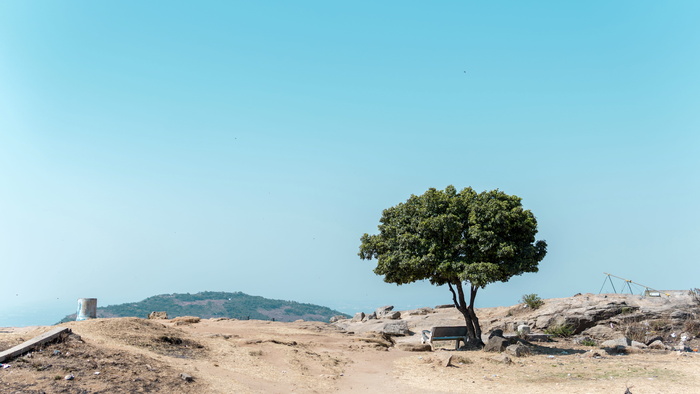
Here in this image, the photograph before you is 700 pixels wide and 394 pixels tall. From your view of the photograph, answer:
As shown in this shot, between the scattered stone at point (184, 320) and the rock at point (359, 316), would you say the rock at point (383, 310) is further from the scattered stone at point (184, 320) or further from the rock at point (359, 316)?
the scattered stone at point (184, 320)

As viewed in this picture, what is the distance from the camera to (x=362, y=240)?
984 inches

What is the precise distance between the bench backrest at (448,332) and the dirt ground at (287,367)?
202 centimetres

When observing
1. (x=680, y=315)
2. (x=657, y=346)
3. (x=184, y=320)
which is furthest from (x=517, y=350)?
(x=184, y=320)

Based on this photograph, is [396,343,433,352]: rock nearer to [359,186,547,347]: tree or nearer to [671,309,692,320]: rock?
[359,186,547,347]: tree

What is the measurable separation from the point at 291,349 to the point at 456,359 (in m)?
6.26

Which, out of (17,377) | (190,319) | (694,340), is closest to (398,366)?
(17,377)

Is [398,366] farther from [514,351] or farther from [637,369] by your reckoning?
[637,369]

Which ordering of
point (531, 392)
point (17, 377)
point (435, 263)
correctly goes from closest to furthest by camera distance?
point (17, 377) < point (531, 392) < point (435, 263)

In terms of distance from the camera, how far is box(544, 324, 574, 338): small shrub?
28.1 meters

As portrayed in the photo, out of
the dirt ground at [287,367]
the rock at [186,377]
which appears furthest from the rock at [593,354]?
the rock at [186,377]

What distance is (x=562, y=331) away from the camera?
2811cm

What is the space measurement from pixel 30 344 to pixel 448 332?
56.3 ft

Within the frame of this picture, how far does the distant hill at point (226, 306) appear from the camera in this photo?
4045 inches

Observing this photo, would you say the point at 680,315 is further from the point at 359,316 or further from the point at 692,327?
the point at 359,316
